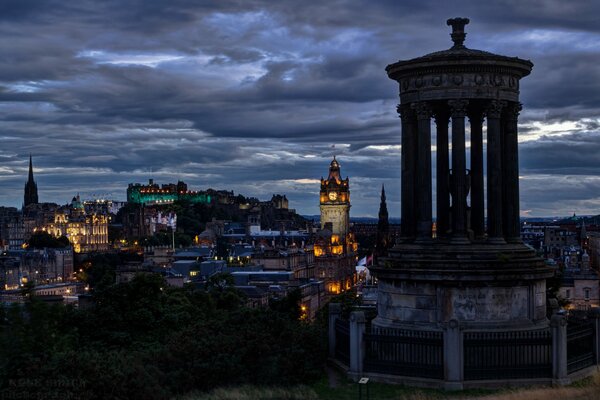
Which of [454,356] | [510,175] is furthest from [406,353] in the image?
[510,175]

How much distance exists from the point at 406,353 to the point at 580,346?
208 inches

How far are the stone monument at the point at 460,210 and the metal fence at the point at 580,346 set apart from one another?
1.29 metres

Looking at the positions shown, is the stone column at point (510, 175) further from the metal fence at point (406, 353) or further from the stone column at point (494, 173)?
the metal fence at point (406, 353)

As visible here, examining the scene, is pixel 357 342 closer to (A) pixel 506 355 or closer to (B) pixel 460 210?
(A) pixel 506 355

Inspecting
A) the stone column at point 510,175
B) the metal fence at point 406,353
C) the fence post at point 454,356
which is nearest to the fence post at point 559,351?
the fence post at point 454,356

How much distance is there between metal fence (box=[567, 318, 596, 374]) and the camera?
2762 cm

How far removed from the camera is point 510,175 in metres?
31.3

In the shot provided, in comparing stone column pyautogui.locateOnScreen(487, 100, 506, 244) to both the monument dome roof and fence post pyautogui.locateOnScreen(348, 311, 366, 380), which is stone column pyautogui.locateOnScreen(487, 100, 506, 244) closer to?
the monument dome roof

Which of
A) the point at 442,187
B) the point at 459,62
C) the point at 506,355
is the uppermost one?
the point at 459,62

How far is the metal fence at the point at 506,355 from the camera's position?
2650cm

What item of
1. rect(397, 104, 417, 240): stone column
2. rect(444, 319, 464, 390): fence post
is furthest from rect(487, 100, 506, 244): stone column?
rect(444, 319, 464, 390): fence post

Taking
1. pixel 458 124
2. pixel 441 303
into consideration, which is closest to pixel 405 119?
pixel 458 124

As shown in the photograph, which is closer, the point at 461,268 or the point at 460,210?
the point at 461,268

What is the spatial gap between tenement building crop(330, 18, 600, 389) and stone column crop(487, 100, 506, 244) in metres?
0.03
